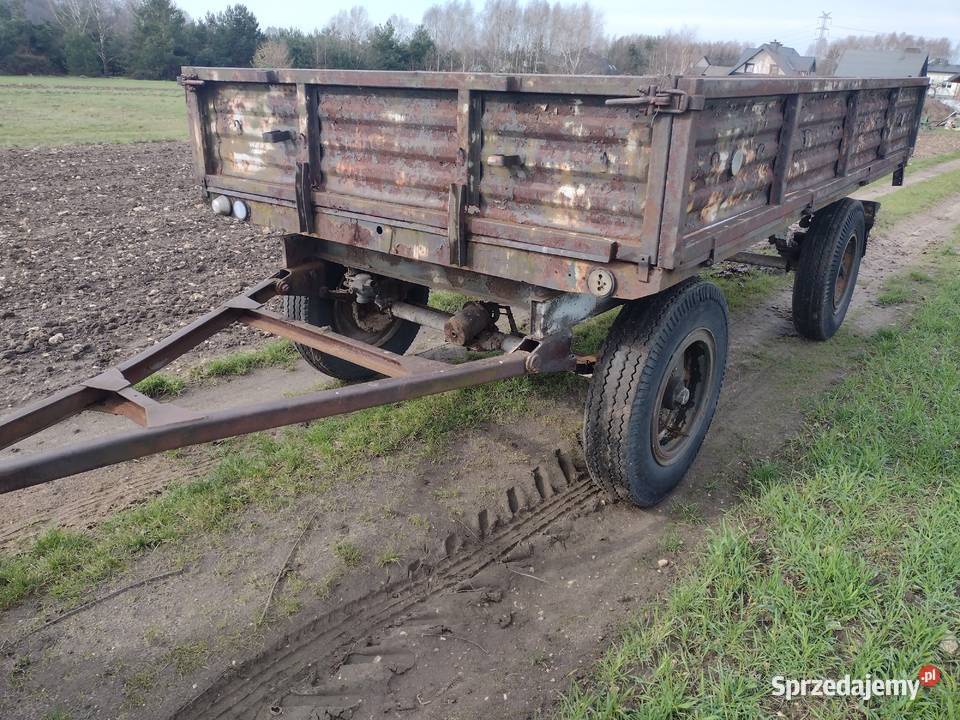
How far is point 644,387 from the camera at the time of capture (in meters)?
3.21

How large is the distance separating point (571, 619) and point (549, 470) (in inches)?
42.8

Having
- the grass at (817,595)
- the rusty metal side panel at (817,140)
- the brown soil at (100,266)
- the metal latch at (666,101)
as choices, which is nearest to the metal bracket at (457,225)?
the metal latch at (666,101)

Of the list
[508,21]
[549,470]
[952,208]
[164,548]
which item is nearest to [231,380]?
[164,548]

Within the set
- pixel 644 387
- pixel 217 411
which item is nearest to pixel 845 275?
pixel 644 387

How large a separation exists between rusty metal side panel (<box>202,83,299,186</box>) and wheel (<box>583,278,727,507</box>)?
1.81m

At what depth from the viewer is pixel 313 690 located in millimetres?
2533

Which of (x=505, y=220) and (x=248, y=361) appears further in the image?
(x=248, y=361)

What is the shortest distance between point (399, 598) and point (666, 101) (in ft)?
6.97

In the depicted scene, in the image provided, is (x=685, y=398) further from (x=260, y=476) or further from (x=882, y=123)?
(x=882, y=123)

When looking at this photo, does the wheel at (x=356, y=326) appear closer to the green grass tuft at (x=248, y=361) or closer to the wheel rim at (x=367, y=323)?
the wheel rim at (x=367, y=323)

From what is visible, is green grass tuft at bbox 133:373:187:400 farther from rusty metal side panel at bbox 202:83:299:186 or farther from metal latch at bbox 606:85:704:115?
metal latch at bbox 606:85:704:115

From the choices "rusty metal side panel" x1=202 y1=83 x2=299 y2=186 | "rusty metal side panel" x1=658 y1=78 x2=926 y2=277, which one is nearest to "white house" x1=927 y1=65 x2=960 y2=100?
"rusty metal side panel" x1=658 y1=78 x2=926 y2=277

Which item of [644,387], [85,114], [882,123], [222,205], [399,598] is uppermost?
[882,123]

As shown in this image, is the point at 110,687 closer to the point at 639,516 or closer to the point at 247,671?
the point at 247,671
